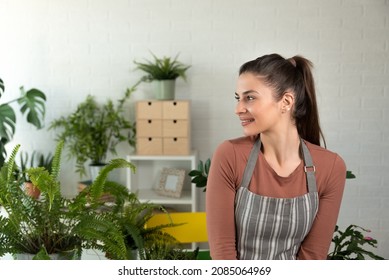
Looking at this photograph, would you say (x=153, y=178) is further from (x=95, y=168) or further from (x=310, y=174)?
(x=310, y=174)

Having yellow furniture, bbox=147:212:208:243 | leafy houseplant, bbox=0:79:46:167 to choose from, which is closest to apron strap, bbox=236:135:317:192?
yellow furniture, bbox=147:212:208:243

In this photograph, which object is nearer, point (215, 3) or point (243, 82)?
point (243, 82)

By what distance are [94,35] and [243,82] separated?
8.45 ft

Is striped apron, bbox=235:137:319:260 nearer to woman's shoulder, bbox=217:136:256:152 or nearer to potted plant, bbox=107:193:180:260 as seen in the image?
woman's shoulder, bbox=217:136:256:152

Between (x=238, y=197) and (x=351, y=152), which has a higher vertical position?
(x=238, y=197)

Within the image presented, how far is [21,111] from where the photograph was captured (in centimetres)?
347

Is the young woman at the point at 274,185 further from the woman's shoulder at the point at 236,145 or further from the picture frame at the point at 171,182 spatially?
the picture frame at the point at 171,182

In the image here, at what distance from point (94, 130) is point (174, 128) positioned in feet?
1.73

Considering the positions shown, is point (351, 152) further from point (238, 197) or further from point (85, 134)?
point (238, 197)

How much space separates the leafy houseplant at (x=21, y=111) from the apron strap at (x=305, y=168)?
243cm

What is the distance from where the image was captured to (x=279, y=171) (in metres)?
1.22

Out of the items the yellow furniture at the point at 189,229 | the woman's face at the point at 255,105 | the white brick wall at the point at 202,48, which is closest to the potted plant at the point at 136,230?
the yellow furniture at the point at 189,229

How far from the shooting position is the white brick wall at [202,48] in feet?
11.7
